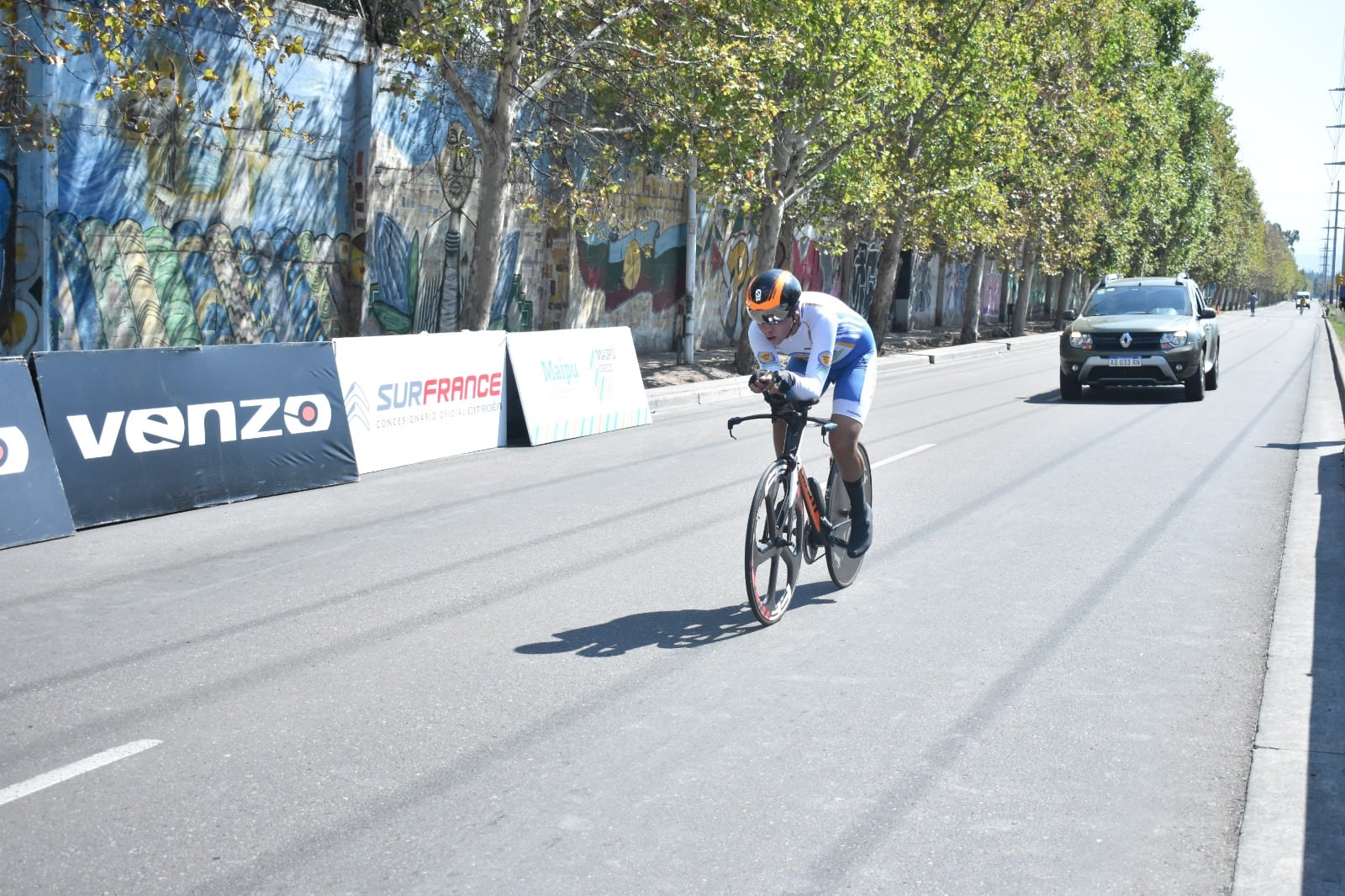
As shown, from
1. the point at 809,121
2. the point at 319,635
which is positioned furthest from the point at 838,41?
the point at 319,635

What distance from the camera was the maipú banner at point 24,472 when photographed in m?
8.60

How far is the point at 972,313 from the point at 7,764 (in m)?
36.8

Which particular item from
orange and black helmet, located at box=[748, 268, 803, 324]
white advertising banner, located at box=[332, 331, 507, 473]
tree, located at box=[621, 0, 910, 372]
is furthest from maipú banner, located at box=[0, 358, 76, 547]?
tree, located at box=[621, 0, 910, 372]

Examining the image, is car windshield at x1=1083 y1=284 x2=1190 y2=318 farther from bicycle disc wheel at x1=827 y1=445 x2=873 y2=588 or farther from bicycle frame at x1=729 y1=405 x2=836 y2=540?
bicycle frame at x1=729 y1=405 x2=836 y2=540

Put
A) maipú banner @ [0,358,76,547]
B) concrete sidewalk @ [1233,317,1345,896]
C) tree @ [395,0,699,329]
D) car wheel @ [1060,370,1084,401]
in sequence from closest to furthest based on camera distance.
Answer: concrete sidewalk @ [1233,317,1345,896]
maipú banner @ [0,358,76,547]
tree @ [395,0,699,329]
car wheel @ [1060,370,1084,401]

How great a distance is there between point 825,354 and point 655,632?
1610 millimetres

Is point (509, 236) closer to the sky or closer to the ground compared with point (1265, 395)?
closer to the sky

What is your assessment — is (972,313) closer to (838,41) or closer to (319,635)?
(838,41)

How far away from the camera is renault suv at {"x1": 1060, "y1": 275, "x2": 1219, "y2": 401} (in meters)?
19.1

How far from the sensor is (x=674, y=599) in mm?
7230

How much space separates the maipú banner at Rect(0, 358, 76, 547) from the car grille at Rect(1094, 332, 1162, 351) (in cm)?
1465

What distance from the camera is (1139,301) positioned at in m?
20.7

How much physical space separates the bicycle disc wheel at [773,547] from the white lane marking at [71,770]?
110 inches

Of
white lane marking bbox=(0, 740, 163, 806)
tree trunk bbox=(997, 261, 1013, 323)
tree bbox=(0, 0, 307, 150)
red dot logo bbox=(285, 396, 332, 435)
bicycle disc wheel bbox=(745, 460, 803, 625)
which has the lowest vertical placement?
white lane marking bbox=(0, 740, 163, 806)
